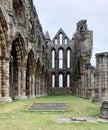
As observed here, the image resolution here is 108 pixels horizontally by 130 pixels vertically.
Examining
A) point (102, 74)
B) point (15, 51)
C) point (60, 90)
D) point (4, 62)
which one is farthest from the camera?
point (60, 90)

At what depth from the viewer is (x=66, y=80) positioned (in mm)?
59219

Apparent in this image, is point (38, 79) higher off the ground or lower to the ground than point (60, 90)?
higher

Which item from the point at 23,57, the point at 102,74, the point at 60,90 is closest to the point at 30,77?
Answer: the point at 23,57

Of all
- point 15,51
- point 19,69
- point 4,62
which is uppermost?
point 15,51

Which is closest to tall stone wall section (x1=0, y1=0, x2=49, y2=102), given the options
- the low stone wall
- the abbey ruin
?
the abbey ruin

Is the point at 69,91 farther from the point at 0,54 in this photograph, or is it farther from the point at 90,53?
the point at 0,54

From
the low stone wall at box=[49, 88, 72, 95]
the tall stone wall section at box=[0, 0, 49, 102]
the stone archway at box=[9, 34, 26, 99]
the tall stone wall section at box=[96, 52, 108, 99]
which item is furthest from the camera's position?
the low stone wall at box=[49, 88, 72, 95]

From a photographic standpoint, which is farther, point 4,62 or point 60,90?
point 60,90

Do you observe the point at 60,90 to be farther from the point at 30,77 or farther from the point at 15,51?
the point at 15,51

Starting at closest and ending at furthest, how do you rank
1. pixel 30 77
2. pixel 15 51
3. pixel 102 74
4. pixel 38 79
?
pixel 102 74 → pixel 15 51 → pixel 30 77 → pixel 38 79

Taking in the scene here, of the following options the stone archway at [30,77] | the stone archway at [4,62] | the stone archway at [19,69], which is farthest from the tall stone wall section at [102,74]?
the stone archway at [30,77]

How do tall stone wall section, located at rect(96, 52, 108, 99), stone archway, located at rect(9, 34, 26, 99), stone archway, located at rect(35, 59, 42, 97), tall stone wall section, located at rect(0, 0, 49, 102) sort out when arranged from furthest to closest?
stone archway, located at rect(35, 59, 42, 97) < stone archway, located at rect(9, 34, 26, 99) < tall stone wall section, located at rect(0, 0, 49, 102) < tall stone wall section, located at rect(96, 52, 108, 99)

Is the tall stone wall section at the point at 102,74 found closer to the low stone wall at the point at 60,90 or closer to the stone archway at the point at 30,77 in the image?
the stone archway at the point at 30,77

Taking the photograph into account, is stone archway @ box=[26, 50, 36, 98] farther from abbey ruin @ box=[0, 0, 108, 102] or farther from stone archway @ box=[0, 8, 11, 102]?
stone archway @ box=[0, 8, 11, 102]
